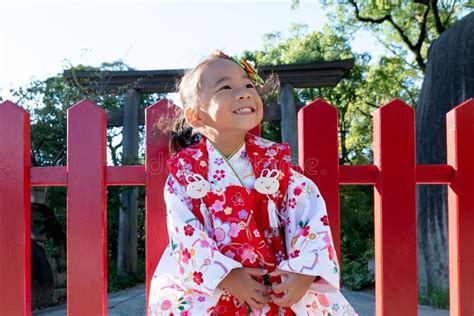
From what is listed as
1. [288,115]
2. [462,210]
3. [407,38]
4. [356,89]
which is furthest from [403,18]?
[462,210]

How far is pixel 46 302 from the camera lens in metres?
5.52

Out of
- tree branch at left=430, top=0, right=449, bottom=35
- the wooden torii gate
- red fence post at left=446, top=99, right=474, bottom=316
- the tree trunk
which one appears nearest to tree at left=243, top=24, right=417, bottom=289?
tree branch at left=430, top=0, right=449, bottom=35

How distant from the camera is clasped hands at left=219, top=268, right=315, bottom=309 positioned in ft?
5.37

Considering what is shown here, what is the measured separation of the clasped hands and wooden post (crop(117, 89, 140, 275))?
573 cm

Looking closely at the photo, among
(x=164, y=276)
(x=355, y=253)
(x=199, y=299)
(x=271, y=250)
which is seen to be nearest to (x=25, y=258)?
(x=164, y=276)

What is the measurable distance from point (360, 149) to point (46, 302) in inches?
418

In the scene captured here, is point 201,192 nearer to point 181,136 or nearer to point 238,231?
point 238,231

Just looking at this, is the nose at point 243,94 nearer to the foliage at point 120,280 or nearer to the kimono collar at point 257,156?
the kimono collar at point 257,156

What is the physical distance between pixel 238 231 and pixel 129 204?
594cm

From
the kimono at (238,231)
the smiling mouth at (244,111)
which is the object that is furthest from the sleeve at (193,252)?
the smiling mouth at (244,111)

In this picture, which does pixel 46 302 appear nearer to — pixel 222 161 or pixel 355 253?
pixel 222 161

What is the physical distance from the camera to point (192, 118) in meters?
1.98

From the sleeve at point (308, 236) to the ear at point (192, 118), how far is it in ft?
1.22

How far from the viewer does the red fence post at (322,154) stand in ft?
6.70
